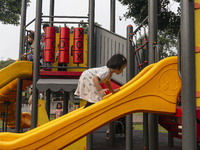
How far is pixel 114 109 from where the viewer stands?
11.2ft

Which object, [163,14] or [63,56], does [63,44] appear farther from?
[163,14]

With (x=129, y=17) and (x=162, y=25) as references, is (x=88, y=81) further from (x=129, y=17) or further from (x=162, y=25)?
(x=129, y=17)

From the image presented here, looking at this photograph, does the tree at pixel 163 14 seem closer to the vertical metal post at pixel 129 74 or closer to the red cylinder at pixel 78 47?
the red cylinder at pixel 78 47

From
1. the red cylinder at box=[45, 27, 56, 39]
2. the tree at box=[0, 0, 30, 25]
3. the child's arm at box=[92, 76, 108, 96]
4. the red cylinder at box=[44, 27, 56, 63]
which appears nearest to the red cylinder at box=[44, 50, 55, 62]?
the red cylinder at box=[44, 27, 56, 63]

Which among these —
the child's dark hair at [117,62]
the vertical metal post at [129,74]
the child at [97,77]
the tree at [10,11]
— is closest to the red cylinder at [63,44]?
the vertical metal post at [129,74]

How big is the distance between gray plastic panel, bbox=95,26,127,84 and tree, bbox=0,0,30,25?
13.8 meters

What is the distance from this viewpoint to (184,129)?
307cm

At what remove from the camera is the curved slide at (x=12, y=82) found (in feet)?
20.2

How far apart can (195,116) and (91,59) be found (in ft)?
11.4

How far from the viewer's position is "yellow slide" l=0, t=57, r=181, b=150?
331 cm

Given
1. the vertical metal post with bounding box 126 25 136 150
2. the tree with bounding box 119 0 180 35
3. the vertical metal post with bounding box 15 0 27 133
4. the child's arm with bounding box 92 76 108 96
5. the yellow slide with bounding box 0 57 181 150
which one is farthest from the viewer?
the tree with bounding box 119 0 180 35

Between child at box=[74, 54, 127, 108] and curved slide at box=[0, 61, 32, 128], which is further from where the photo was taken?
curved slide at box=[0, 61, 32, 128]

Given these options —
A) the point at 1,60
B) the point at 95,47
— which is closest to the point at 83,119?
the point at 95,47

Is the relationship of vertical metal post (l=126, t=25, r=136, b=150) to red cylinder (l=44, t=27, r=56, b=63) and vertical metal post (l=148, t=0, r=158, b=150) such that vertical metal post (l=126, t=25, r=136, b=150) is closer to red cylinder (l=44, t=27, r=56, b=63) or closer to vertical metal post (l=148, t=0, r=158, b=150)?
vertical metal post (l=148, t=0, r=158, b=150)
